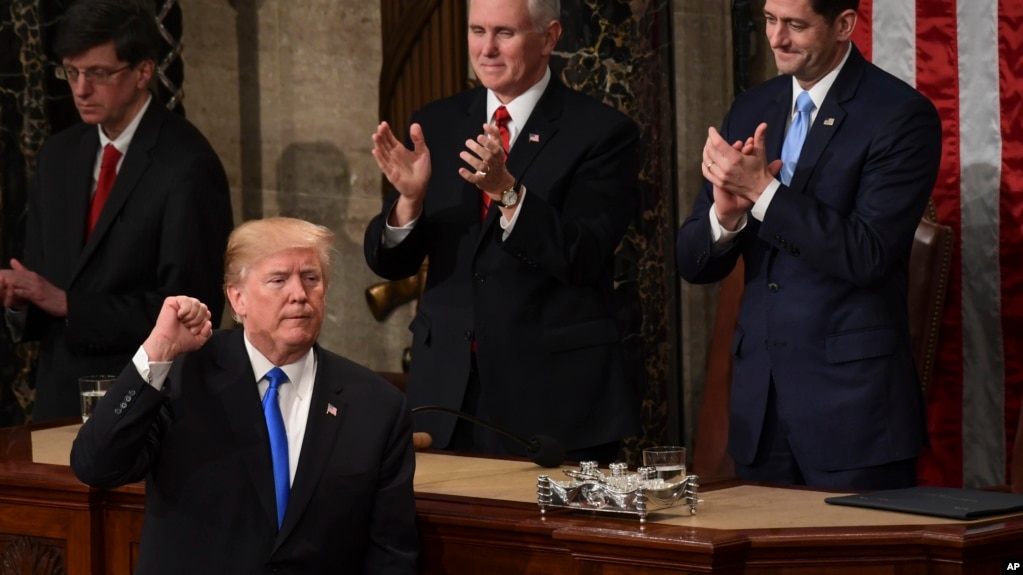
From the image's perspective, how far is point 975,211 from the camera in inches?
207

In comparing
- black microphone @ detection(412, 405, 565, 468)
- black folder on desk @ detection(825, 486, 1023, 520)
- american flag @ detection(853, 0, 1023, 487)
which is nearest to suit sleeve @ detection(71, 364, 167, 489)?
black microphone @ detection(412, 405, 565, 468)

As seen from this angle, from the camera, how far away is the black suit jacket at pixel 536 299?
430cm

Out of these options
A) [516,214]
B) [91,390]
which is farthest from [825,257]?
[91,390]

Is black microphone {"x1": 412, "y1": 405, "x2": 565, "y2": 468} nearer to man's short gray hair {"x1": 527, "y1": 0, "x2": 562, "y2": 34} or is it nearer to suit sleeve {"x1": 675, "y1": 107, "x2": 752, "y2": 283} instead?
suit sleeve {"x1": 675, "y1": 107, "x2": 752, "y2": 283}

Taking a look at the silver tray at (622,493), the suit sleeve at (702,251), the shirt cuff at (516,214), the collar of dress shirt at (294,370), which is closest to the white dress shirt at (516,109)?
the shirt cuff at (516,214)

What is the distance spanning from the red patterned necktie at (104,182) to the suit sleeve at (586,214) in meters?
1.57

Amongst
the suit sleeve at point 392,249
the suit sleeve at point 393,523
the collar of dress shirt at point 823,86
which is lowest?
the suit sleeve at point 393,523

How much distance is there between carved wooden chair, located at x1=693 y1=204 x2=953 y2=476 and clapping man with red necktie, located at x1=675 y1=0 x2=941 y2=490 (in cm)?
26

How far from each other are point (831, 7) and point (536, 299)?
1054mm

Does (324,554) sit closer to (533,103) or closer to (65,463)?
(65,463)

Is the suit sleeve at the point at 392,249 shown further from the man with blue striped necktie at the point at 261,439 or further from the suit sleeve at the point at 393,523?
the suit sleeve at the point at 393,523

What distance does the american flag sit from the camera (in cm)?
521

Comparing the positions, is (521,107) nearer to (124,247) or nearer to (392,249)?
(392,249)

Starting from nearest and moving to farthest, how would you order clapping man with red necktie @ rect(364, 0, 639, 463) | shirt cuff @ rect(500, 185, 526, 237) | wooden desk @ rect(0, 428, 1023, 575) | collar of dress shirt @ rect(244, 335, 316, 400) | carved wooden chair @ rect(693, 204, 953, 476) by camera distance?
wooden desk @ rect(0, 428, 1023, 575), collar of dress shirt @ rect(244, 335, 316, 400), shirt cuff @ rect(500, 185, 526, 237), clapping man with red necktie @ rect(364, 0, 639, 463), carved wooden chair @ rect(693, 204, 953, 476)
